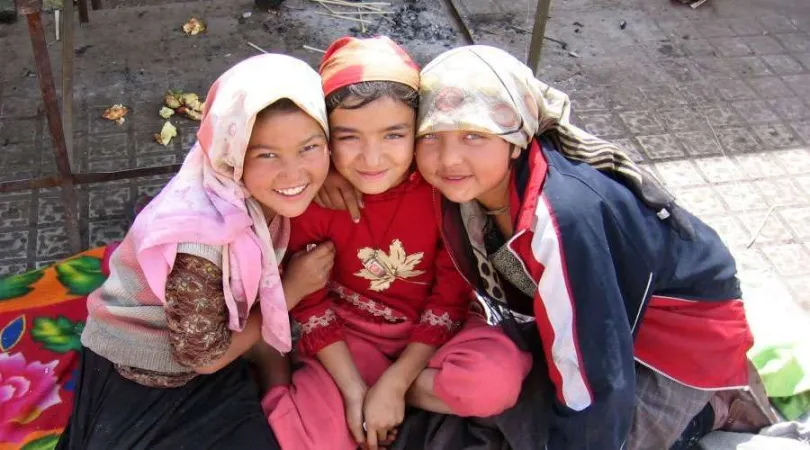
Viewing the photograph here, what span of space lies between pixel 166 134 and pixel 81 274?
114 centimetres

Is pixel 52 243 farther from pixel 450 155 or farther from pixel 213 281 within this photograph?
pixel 450 155

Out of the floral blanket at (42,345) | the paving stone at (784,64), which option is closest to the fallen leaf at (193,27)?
the floral blanket at (42,345)

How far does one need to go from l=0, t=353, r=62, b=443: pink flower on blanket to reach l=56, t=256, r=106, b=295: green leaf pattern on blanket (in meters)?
0.36

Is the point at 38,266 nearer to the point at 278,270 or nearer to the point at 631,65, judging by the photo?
the point at 278,270

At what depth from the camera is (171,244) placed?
2.03 m

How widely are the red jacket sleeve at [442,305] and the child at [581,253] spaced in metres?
0.10

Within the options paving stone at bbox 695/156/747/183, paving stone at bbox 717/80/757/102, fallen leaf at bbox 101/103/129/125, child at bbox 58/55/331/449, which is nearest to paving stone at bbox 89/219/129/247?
fallen leaf at bbox 101/103/129/125

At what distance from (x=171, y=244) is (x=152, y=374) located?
1.51ft

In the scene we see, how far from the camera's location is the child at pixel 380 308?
2098mm

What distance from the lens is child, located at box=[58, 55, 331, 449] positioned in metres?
2.04

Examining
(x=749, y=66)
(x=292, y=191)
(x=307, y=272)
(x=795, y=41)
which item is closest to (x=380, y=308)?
(x=307, y=272)

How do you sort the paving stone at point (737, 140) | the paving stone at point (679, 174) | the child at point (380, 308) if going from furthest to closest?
the paving stone at point (737, 140) → the paving stone at point (679, 174) → the child at point (380, 308)

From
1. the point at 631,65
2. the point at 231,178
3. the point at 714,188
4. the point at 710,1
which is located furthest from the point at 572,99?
the point at 231,178

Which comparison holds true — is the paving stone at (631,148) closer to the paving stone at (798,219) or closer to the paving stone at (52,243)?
the paving stone at (798,219)
